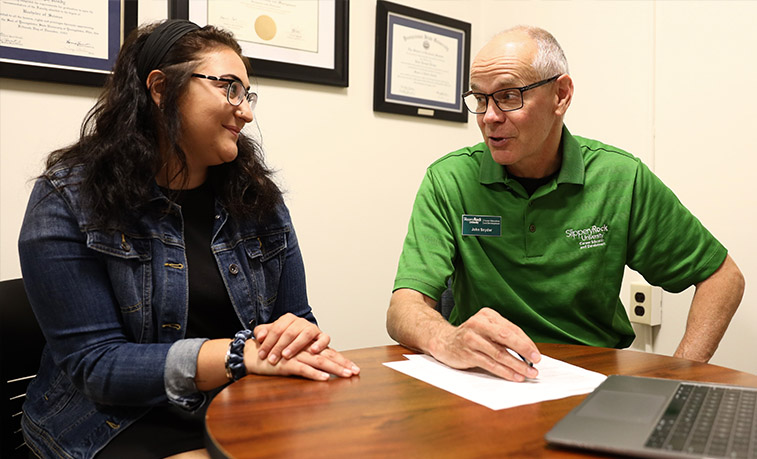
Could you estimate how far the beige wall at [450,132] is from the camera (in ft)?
6.16

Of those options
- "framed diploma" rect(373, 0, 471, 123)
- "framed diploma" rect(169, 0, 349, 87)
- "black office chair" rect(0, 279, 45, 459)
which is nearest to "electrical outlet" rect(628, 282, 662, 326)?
"framed diploma" rect(373, 0, 471, 123)

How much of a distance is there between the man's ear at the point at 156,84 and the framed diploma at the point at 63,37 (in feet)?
2.25

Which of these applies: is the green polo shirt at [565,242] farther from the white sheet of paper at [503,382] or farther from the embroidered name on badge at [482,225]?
the white sheet of paper at [503,382]

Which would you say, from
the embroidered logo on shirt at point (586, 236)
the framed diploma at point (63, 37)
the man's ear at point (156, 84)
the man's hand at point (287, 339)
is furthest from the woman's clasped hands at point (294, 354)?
the framed diploma at point (63, 37)

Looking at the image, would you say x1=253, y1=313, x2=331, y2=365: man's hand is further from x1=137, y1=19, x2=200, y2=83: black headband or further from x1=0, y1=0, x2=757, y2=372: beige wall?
x1=0, y1=0, x2=757, y2=372: beige wall

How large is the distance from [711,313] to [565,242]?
412 millimetres

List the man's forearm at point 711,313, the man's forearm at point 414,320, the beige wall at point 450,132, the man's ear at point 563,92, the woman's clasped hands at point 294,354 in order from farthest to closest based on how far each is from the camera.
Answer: the beige wall at point 450,132
the man's ear at point 563,92
the man's forearm at point 711,313
the man's forearm at point 414,320
the woman's clasped hands at point 294,354

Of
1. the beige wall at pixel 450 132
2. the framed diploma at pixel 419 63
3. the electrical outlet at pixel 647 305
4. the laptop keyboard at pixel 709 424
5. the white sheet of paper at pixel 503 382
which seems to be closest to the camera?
the laptop keyboard at pixel 709 424

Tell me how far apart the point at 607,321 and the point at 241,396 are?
1.06 meters

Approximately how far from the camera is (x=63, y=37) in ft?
6.08

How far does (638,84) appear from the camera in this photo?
7.26 ft

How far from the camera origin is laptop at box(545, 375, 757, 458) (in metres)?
0.65

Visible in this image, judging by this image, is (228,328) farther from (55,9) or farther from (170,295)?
(55,9)

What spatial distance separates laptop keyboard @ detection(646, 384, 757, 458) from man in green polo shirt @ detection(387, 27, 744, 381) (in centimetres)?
68
